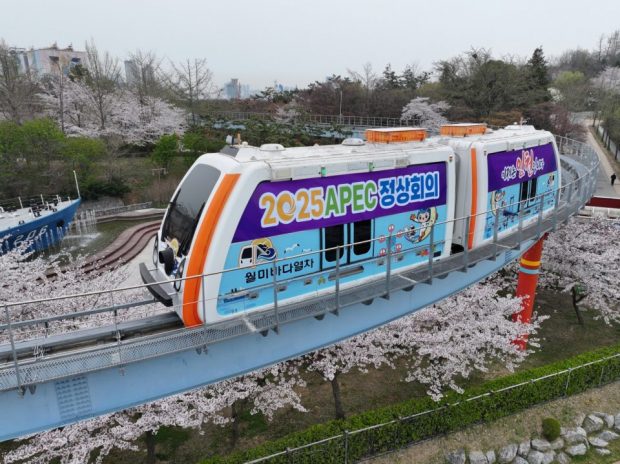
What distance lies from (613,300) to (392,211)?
1581cm

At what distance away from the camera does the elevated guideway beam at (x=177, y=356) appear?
239 inches

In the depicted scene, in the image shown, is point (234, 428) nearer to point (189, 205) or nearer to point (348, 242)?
point (348, 242)

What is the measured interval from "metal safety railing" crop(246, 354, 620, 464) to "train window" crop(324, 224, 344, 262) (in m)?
5.26

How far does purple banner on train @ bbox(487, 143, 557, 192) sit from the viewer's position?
39.0ft

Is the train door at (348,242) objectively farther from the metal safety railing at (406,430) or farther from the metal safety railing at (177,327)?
the metal safety railing at (406,430)

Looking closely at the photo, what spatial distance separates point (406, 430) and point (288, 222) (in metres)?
7.48

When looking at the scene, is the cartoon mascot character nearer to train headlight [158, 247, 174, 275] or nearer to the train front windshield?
the train front windshield

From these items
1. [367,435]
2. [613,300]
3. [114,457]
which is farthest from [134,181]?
[613,300]

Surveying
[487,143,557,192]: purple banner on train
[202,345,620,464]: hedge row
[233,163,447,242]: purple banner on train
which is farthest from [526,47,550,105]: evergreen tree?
[233,163,447,242]: purple banner on train

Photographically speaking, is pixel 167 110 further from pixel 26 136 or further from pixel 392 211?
pixel 392 211

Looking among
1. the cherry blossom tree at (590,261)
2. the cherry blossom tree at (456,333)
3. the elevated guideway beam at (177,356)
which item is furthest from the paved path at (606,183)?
the elevated guideway beam at (177,356)

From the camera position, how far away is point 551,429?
43.3 ft

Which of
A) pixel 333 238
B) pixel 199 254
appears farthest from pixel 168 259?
pixel 333 238

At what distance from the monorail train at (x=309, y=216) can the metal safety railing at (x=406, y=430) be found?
15.6ft
